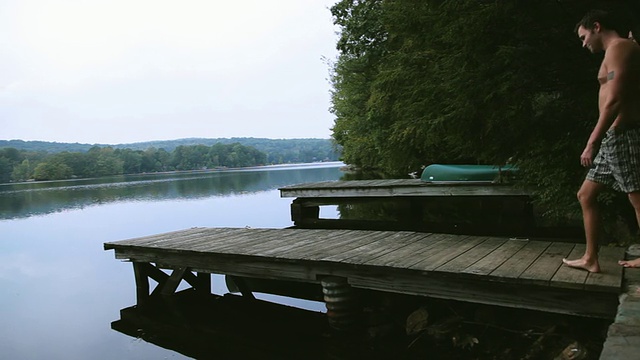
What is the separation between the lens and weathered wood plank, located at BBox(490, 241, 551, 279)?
3.91 meters

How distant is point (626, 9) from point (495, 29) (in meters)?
1.53

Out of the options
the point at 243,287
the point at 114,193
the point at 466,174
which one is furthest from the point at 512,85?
the point at 114,193

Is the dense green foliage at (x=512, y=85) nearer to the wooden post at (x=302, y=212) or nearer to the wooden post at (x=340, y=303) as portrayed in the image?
the wooden post at (x=340, y=303)

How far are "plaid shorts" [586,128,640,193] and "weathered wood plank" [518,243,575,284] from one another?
0.89 meters

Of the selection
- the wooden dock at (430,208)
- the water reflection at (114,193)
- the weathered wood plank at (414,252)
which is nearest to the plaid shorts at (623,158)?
the weathered wood plank at (414,252)

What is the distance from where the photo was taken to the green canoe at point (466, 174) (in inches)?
387

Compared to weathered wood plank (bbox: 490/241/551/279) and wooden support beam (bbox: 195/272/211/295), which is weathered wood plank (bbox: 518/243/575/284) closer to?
weathered wood plank (bbox: 490/241/551/279)

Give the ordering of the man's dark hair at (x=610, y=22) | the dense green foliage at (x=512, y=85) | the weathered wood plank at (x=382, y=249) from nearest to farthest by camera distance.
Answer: the man's dark hair at (x=610, y=22) < the weathered wood plank at (x=382, y=249) < the dense green foliage at (x=512, y=85)

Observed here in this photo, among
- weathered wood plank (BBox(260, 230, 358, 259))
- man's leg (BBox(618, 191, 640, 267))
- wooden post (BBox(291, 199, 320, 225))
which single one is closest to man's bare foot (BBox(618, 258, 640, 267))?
man's leg (BBox(618, 191, 640, 267))

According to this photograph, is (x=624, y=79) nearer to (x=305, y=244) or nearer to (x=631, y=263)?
(x=631, y=263)

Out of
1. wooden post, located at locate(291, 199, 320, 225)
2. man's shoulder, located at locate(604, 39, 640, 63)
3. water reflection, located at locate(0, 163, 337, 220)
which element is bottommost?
water reflection, located at locate(0, 163, 337, 220)

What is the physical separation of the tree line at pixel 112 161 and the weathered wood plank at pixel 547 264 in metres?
89.5

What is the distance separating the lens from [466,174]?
10406 mm

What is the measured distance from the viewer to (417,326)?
16.5ft
